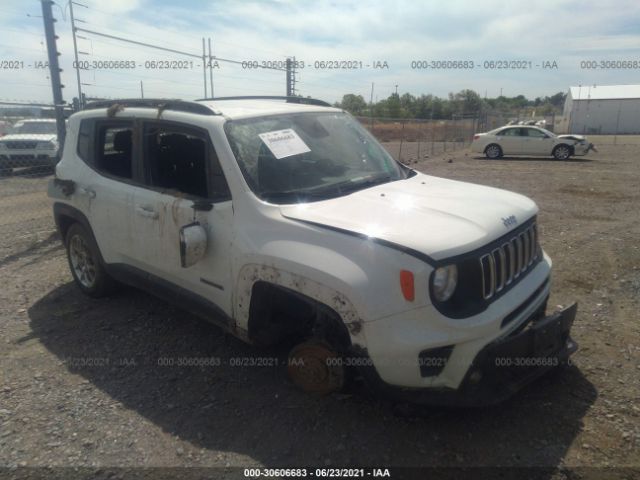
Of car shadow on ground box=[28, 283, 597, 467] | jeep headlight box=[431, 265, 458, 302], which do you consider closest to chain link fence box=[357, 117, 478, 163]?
car shadow on ground box=[28, 283, 597, 467]

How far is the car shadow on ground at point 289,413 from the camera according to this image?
2.68 meters

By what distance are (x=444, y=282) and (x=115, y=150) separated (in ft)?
10.4

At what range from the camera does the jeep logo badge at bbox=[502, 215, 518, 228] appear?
2912 mm

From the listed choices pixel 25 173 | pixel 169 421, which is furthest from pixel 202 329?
pixel 25 173

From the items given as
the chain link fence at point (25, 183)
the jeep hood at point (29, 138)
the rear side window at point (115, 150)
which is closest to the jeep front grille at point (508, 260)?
the rear side window at point (115, 150)

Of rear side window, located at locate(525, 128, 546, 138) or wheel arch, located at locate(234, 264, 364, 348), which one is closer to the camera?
wheel arch, located at locate(234, 264, 364, 348)

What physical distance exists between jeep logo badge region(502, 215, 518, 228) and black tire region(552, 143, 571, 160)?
60.3ft

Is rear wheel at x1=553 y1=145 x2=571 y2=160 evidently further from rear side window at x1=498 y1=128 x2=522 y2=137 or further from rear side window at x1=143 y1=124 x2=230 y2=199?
rear side window at x1=143 y1=124 x2=230 y2=199

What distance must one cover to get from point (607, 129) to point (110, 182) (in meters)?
57.0

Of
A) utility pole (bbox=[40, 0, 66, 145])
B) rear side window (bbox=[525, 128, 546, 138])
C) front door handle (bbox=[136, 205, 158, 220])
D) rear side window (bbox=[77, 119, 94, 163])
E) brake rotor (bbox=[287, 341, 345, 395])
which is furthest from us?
rear side window (bbox=[525, 128, 546, 138])

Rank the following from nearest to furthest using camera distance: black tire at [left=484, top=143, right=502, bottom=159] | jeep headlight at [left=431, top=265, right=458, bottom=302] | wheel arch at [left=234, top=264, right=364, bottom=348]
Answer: jeep headlight at [left=431, top=265, right=458, bottom=302]
wheel arch at [left=234, top=264, right=364, bottom=348]
black tire at [left=484, top=143, right=502, bottom=159]

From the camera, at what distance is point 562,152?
62.6 ft

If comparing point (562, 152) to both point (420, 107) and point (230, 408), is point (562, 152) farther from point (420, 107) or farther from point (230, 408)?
point (420, 107)

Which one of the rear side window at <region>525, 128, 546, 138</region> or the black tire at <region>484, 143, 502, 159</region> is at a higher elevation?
the rear side window at <region>525, 128, 546, 138</region>
